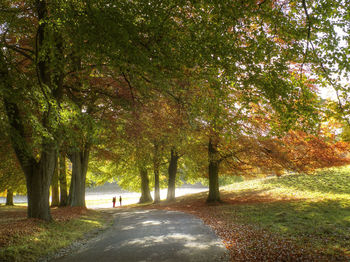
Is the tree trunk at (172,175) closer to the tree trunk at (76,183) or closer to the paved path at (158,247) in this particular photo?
the tree trunk at (76,183)

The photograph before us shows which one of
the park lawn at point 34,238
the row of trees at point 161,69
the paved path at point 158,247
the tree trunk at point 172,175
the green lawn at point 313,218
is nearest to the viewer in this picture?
the row of trees at point 161,69

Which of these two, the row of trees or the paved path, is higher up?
the row of trees

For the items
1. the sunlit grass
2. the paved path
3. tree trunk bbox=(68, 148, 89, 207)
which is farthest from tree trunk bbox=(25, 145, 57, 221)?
tree trunk bbox=(68, 148, 89, 207)

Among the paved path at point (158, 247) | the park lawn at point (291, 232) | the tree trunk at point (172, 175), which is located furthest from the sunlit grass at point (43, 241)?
the tree trunk at point (172, 175)

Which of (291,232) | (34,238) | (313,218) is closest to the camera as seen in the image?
Result: (34,238)

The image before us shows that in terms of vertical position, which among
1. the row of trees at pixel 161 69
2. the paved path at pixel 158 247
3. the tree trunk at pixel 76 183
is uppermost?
the row of trees at pixel 161 69

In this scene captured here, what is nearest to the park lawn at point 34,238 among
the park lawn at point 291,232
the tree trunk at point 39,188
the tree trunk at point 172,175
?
the tree trunk at point 39,188

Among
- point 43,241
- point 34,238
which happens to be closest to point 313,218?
point 43,241

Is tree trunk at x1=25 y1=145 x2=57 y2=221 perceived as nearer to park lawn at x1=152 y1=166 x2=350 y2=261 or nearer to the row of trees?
the row of trees

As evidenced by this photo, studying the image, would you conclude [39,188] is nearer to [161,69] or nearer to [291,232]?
[161,69]

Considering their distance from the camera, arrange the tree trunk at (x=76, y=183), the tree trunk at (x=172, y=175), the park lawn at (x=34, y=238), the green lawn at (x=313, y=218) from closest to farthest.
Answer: the park lawn at (x=34, y=238), the green lawn at (x=313, y=218), the tree trunk at (x=76, y=183), the tree trunk at (x=172, y=175)

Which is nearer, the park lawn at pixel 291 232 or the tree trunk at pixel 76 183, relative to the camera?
the park lawn at pixel 291 232

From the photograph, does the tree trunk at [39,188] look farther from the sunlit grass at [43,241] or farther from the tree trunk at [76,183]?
the tree trunk at [76,183]

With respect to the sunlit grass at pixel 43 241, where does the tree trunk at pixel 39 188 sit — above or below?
above
